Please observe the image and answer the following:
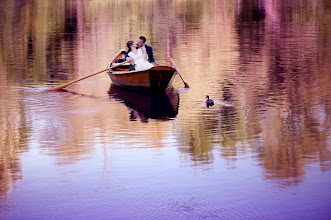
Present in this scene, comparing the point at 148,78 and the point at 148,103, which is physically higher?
the point at 148,78

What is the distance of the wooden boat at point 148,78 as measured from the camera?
18.4 metres

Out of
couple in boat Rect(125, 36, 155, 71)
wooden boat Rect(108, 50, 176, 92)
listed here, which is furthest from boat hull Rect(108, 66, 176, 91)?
couple in boat Rect(125, 36, 155, 71)

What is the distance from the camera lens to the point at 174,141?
12.4 meters

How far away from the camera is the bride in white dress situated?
64.4ft

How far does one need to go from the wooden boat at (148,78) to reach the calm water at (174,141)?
0.36m

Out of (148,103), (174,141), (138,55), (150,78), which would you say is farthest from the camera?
(138,55)

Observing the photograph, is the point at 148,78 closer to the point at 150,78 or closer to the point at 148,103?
the point at 150,78

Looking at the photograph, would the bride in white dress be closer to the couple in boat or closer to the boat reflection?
the couple in boat

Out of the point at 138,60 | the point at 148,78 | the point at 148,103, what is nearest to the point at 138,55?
the point at 138,60

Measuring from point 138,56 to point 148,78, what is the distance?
138cm

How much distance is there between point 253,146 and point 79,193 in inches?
162

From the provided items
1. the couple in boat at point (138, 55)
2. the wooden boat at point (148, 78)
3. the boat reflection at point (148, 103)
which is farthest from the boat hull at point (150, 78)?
the couple in boat at point (138, 55)

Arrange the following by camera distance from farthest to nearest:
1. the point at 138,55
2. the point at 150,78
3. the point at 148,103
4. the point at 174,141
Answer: the point at 138,55 < the point at 150,78 < the point at 148,103 < the point at 174,141

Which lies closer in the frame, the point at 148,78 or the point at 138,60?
the point at 148,78
